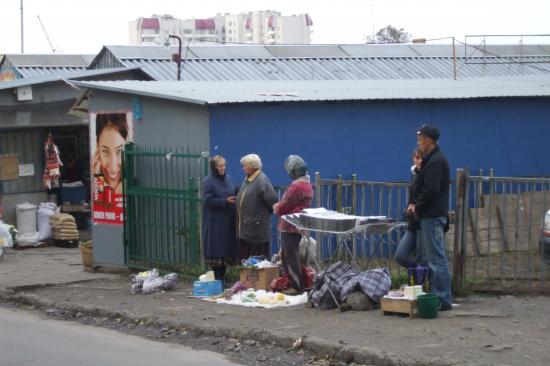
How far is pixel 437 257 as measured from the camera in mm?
10227

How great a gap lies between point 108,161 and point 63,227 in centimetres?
562

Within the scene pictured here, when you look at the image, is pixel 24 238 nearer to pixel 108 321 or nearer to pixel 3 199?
pixel 3 199

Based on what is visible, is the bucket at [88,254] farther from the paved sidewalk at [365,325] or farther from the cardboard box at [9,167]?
the cardboard box at [9,167]

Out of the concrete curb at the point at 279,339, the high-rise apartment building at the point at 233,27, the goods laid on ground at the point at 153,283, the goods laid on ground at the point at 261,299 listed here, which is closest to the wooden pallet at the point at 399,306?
the concrete curb at the point at 279,339

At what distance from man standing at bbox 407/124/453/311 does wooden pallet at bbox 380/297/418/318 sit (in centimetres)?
41

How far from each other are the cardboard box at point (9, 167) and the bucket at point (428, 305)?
1285 cm

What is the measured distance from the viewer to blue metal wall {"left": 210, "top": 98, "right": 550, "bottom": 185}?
1384cm

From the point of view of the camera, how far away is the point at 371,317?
1019cm

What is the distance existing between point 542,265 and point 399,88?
617 cm

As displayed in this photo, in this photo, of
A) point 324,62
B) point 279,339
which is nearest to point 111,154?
point 279,339

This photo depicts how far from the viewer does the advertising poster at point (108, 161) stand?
585 inches

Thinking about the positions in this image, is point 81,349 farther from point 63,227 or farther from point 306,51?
point 306,51

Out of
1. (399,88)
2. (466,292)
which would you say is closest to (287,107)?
(399,88)

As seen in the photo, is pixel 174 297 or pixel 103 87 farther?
pixel 103 87
